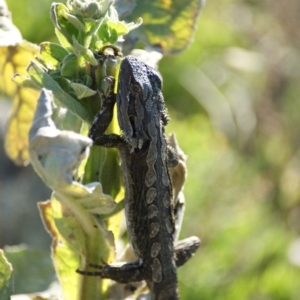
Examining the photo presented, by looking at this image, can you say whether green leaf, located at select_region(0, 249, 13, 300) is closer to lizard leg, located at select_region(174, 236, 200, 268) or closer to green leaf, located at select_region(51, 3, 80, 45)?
green leaf, located at select_region(51, 3, 80, 45)

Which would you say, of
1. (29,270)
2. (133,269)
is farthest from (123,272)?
(29,270)

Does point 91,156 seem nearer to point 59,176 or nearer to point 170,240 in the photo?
point 59,176

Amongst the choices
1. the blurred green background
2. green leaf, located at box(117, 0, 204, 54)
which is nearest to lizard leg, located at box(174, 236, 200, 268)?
green leaf, located at box(117, 0, 204, 54)

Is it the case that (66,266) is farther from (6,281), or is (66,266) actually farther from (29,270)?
(29,270)

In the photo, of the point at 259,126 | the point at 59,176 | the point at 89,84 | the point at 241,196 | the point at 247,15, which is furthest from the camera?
the point at 247,15

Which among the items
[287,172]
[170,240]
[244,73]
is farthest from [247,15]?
[170,240]

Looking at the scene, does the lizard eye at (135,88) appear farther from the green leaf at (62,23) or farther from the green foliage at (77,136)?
the green leaf at (62,23)
